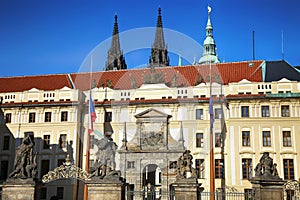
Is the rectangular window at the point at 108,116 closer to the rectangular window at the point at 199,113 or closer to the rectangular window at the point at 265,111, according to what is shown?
the rectangular window at the point at 199,113

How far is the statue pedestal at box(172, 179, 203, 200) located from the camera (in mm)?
18266

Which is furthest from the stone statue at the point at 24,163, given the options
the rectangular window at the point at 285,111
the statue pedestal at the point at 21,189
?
the rectangular window at the point at 285,111

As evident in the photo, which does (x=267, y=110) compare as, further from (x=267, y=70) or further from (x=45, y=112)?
(x=45, y=112)

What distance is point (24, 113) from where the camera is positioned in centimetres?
3703

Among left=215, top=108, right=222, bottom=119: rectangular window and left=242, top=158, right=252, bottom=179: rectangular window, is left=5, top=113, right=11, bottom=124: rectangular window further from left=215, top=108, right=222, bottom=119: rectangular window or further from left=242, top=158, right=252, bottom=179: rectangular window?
left=242, top=158, right=252, bottom=179: rectangular window

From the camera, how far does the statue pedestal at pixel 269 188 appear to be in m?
16.5

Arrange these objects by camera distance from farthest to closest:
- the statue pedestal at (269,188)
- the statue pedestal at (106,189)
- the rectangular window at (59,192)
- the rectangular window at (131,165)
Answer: the rectangular window at (59,192)
the rectangular window at (131,165)
the statue pedestal at (106,189)
the statue pedestal at (269,188)

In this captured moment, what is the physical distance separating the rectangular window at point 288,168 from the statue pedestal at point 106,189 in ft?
58.3

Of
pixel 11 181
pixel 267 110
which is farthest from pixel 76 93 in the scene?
pixel 11 181

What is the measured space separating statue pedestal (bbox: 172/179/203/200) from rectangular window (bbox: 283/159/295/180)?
15.6m

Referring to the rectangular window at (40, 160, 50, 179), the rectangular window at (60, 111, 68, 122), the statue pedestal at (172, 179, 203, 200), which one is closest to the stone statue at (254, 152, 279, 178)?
the statue pedestal at (172, 179, 203, 200)

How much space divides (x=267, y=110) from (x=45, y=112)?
1916 cm

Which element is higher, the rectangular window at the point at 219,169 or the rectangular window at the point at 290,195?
the rectangular window at the point at 219,169

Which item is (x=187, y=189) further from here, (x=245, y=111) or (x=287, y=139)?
(x=287, y=139)
